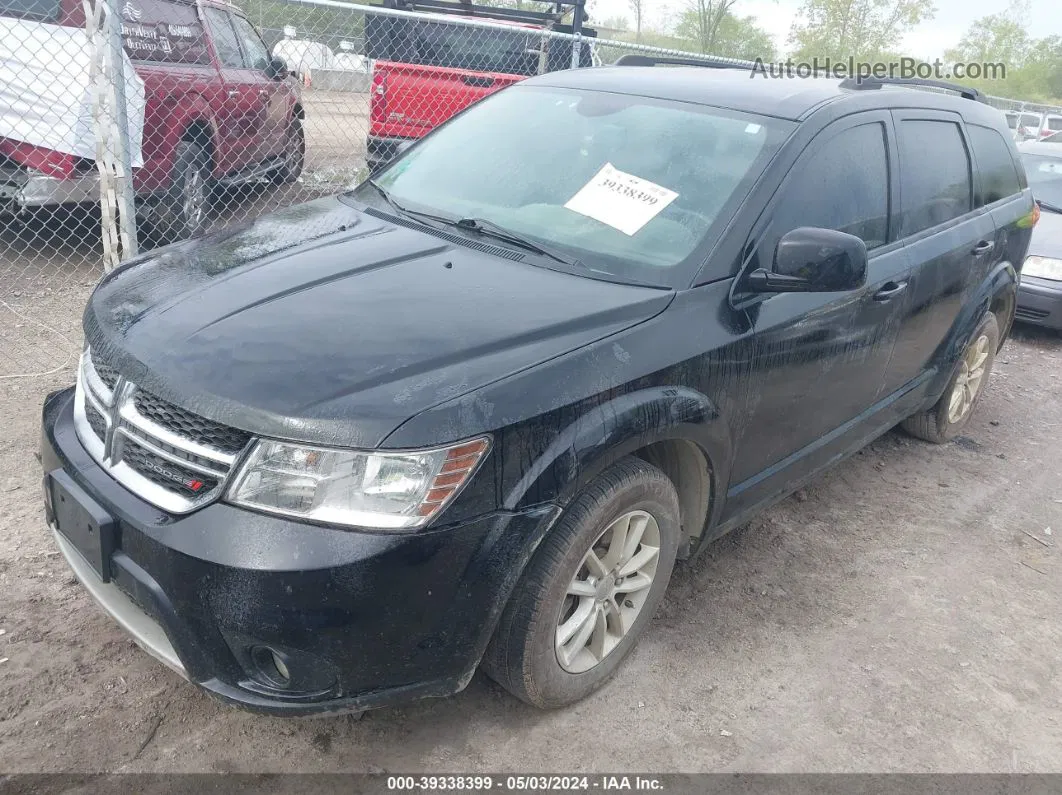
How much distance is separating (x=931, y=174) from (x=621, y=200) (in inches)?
66.5

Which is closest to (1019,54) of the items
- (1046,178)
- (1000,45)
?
(1000,45)

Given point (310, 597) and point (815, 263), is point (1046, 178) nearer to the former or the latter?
point (815, 263)

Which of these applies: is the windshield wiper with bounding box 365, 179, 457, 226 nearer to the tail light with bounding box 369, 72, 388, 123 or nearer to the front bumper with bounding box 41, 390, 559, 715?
the front bumper with bounding box 41, 390, 559, 715

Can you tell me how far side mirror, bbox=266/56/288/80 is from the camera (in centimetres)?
797

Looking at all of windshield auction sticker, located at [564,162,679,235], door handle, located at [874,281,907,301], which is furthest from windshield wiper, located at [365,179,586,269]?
A: door handle, located at [874,281,907,301]

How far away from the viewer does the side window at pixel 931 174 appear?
3.54 m

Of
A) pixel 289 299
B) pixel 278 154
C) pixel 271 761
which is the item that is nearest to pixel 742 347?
pixel 289 299

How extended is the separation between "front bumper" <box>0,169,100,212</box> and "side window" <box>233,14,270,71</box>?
2.62 meters

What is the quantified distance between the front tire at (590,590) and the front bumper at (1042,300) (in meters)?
5.61

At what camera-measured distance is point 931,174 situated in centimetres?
373

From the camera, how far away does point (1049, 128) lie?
18734 millimetres

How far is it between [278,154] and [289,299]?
6.33 m

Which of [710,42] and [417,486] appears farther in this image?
[710,42]

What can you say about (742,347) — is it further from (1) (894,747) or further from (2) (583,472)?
(1) (894,747)
